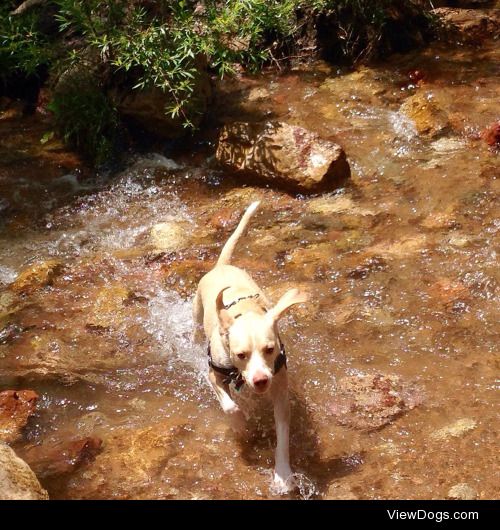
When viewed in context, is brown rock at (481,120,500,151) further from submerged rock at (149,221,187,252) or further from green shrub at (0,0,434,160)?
submerged rock at (149,221,187,252)

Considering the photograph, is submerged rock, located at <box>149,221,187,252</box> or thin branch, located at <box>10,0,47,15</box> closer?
submerged rock, located at <box>149,221,187,252</box>

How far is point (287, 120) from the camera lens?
8484 millimetres

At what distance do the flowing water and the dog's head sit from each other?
682 millimetres

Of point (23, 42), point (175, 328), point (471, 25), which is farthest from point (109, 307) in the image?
point (471, 25)

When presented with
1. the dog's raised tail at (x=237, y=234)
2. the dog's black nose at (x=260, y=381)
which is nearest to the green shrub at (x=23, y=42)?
the dog's raised tail at (x=237, y=234)

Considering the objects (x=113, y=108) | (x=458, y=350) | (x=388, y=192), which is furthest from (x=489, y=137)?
(x=113, y=108)

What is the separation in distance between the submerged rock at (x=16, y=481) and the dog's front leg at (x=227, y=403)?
44.5 inches

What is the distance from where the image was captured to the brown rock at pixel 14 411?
4.56 meters

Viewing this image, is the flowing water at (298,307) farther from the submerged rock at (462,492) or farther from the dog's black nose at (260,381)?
the dog's black nose at (260,381)

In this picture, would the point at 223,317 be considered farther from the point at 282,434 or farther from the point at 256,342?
the point at 282,434

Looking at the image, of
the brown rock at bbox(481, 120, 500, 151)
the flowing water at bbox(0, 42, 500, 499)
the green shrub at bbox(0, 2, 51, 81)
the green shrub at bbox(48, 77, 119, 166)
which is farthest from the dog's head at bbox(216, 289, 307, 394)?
the green shrub at bbox(0, 2, 51, 81)

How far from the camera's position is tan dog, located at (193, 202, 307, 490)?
3852 mm

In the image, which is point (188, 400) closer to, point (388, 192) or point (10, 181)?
point (388, 192)
